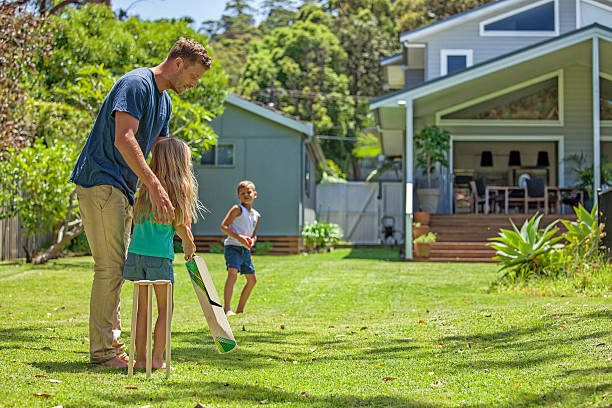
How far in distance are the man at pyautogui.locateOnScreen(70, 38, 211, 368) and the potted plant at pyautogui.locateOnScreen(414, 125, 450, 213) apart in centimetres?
1333

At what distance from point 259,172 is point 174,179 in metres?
15.9

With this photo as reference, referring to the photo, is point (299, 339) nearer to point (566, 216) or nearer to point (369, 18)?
point (566, 216)

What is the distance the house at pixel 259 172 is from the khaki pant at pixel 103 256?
15603mm

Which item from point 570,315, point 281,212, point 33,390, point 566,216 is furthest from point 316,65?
point 33,390

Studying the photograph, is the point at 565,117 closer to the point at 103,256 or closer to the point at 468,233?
the point at 468,233

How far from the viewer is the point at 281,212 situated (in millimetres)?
19828

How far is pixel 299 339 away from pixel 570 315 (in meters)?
2.17

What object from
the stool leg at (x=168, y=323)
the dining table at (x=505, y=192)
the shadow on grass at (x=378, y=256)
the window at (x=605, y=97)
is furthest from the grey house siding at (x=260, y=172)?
the stool leg at (x=168, y=323)

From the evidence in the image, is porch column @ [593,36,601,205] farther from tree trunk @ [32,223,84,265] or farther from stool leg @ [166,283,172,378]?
stool leg @ [166,283,172,378]

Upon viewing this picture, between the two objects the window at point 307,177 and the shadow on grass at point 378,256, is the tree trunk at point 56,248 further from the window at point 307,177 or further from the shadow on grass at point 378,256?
the window at point 307,177

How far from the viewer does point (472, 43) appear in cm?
2055

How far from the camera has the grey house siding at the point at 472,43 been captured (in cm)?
2041

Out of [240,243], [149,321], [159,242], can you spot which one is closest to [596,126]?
[240,243]

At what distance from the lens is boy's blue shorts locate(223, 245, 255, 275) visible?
24.6 ft
